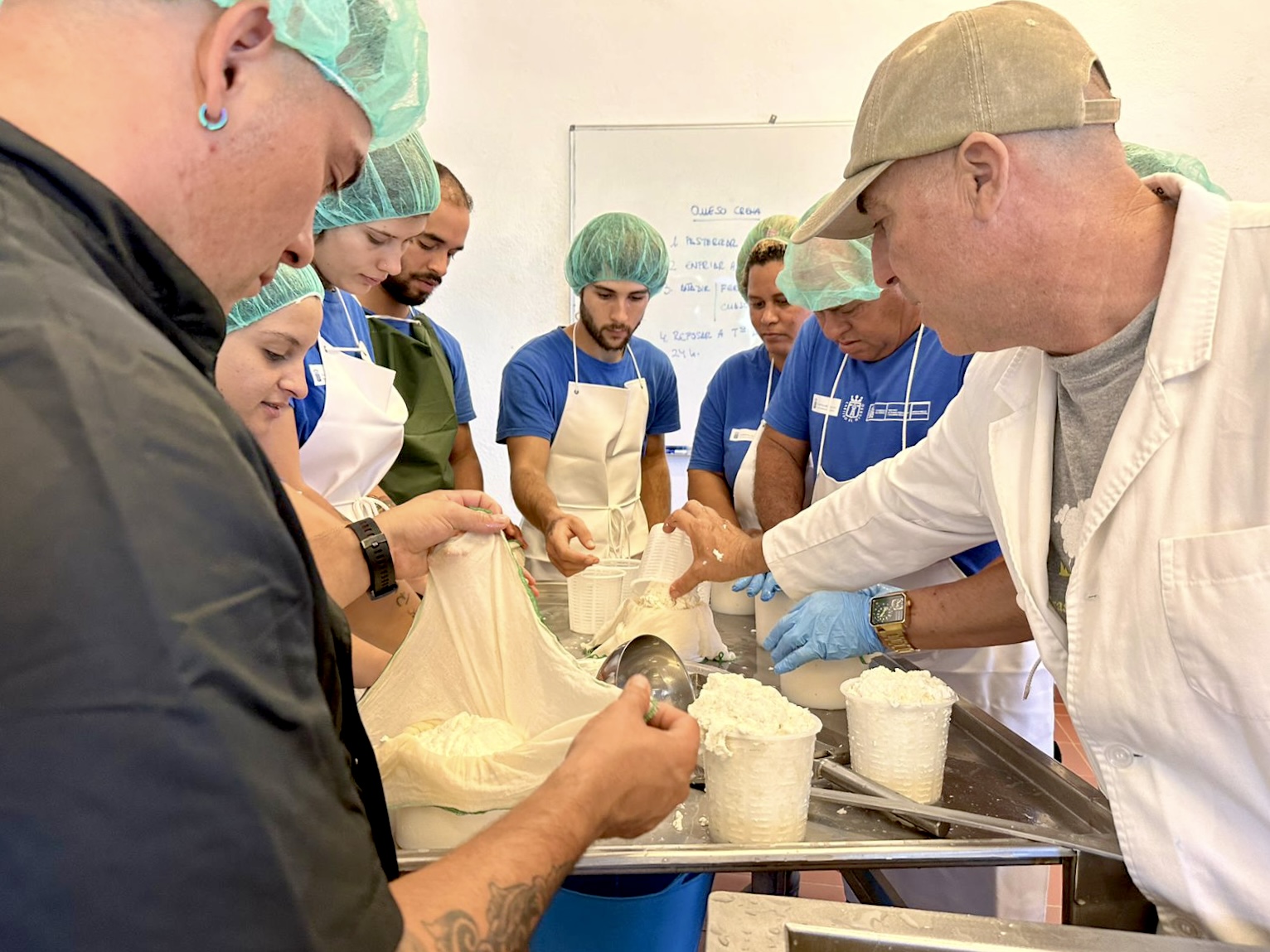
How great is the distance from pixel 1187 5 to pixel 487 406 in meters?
3.62

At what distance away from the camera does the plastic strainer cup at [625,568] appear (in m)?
2.04

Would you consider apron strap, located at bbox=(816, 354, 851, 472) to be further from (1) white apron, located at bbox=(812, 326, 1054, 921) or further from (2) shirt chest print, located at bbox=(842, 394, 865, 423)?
(1) white apron, located at bbox=(812, 326, 1054, 921)

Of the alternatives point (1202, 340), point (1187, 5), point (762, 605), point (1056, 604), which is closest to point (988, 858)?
point (1056, 604)

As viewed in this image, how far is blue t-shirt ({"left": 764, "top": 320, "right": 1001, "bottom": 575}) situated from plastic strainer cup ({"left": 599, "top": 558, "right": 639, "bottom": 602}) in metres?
0.59

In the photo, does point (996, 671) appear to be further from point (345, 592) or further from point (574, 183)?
point (574, 183)

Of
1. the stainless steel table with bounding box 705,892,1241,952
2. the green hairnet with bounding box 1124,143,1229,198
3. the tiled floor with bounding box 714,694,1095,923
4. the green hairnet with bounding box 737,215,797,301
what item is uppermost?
the green hairnet with bounding box 737,215,797,301

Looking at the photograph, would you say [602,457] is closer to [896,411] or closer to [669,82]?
[896,411]

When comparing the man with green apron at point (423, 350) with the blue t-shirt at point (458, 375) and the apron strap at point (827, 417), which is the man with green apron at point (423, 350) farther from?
the apron strap at point (827, 417)

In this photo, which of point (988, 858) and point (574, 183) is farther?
point (574, 183)

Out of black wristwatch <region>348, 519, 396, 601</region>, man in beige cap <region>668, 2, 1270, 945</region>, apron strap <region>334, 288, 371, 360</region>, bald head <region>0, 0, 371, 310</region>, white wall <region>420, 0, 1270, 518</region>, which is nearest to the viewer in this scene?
bald head <region>0, 0, 371, 310</region>

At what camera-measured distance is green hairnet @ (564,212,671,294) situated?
9.93 feet

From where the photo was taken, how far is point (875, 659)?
5.94 feet

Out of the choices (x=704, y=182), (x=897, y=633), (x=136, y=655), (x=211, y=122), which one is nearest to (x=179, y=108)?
(x=211, y=122)

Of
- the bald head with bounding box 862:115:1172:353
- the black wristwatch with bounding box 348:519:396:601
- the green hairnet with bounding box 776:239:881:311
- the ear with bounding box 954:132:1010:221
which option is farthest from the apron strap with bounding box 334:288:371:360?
the ear with bounding box 954:132:1010:221
